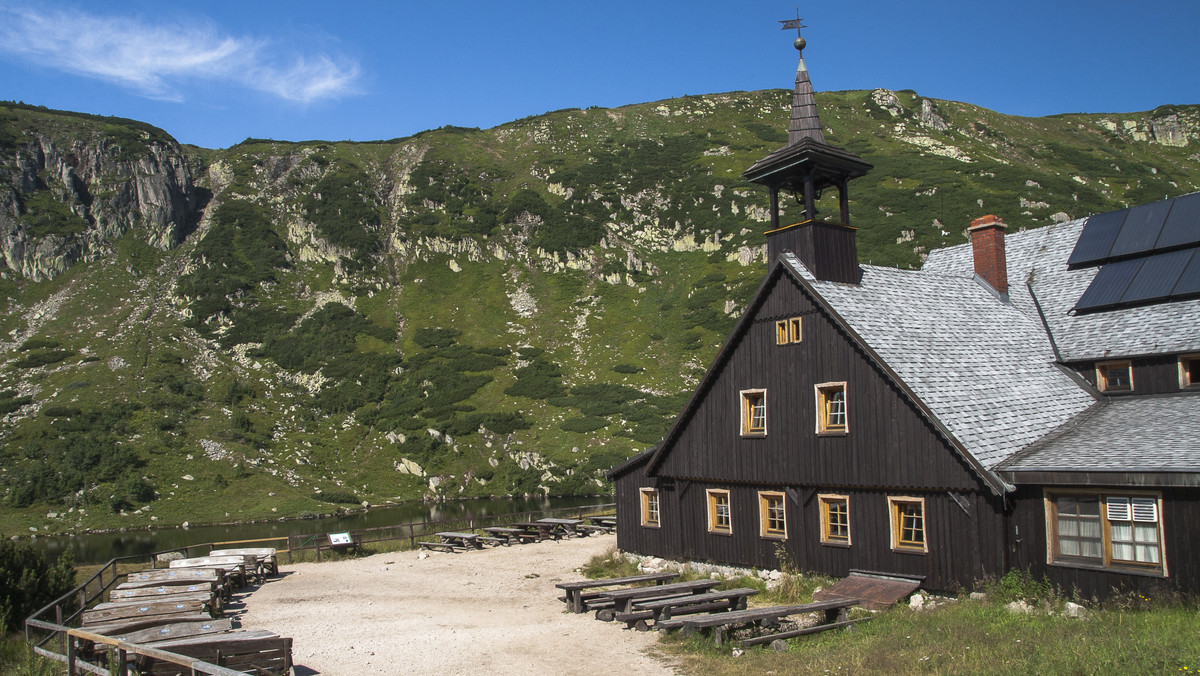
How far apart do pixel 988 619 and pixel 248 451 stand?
2397 inches

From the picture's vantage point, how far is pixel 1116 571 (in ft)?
47.4

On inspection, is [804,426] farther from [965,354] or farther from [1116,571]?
[1116,571]

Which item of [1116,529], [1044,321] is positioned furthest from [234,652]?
[1044,321]

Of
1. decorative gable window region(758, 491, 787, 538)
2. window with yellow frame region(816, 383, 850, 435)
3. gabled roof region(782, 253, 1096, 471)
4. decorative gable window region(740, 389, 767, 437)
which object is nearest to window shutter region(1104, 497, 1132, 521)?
gabled roof region(782, 253, 1096, 471)

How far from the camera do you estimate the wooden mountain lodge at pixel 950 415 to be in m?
15.1

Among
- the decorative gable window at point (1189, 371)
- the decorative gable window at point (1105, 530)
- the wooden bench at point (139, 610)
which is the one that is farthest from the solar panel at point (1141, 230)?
the wooden bench at point (139, 610)

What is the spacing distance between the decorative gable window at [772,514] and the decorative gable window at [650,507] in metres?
4.61

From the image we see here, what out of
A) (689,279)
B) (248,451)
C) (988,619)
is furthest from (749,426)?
(689,279)

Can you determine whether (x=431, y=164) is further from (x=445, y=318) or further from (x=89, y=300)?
(x=89, y=300)

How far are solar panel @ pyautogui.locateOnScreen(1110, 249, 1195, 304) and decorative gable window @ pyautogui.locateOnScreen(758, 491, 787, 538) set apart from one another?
35.2 feet

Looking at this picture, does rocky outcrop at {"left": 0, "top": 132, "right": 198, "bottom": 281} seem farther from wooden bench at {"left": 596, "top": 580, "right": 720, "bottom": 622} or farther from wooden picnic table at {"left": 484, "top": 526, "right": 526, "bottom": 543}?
wooden bench at {"left": 596, "top": 580, "right": 720, "bottom": 622}

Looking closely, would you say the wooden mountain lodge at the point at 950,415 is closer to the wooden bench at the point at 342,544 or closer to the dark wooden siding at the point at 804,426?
the dark wooden siding at the point at 804,426

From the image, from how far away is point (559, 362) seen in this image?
78125 mm

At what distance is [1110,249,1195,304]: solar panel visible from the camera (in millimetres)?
19703
